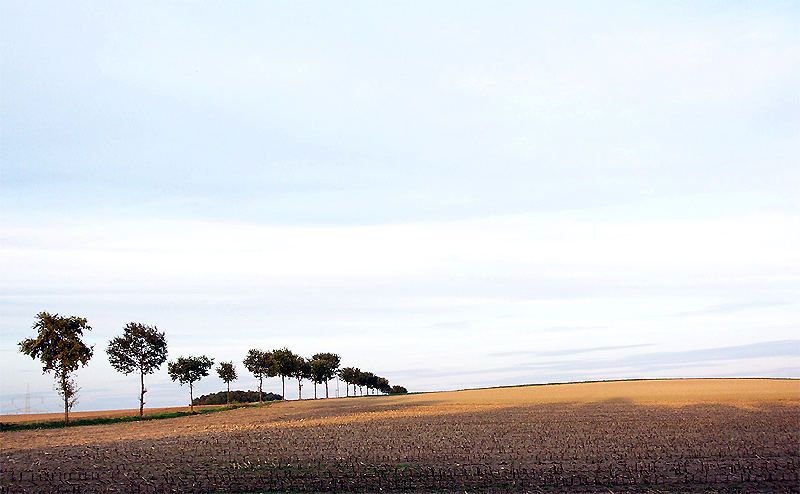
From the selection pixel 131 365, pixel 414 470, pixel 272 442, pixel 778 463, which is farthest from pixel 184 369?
pixel 778 463

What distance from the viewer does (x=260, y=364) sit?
4958 inches

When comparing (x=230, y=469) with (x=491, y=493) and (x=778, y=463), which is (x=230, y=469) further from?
(x=778, y=463)

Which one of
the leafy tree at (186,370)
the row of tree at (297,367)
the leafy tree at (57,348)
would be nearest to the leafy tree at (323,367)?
the row of tree at (297,367)

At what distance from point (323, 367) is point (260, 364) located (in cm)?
3204

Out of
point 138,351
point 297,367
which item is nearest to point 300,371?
point 297,367

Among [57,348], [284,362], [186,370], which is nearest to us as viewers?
[57,348]

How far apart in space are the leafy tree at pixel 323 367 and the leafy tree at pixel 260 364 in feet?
92.4

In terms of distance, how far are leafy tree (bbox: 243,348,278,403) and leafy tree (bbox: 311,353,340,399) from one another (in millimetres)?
28171

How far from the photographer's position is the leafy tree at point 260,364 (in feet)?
411

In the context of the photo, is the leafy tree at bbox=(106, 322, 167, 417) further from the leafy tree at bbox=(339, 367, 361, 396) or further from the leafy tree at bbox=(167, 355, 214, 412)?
the leafy tree at bbox=(339, 367, 361, 396)

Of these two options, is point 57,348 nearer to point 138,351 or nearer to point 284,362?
point 138,351

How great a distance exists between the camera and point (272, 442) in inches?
1565

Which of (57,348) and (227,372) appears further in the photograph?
(227,372)

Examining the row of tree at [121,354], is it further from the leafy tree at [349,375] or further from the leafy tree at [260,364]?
the leafy tree at [349,375]
